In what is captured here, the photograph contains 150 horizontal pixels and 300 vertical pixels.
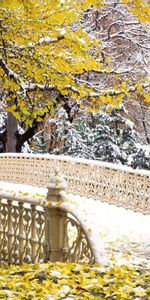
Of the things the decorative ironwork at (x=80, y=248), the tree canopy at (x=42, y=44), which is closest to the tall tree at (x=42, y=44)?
the tree canopy at (x=42, y=44)

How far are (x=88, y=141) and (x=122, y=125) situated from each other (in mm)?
1799

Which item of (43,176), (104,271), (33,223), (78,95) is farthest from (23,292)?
(43,176)

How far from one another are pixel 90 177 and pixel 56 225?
32.2ft

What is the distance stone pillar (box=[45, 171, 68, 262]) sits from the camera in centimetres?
665

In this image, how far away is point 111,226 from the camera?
12.8m

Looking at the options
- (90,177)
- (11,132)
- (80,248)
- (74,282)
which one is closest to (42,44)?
(80,248)

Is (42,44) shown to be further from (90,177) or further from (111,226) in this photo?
(90,177)

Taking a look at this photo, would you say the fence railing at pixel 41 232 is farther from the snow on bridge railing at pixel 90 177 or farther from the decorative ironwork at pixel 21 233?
the snow on bridge railing at pixel 90 177

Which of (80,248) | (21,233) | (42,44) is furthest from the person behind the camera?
(42,44)

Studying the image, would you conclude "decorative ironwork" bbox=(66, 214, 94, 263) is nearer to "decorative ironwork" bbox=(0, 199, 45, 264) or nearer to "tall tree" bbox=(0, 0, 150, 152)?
"decorative ironwork" bbox=(0, 199, 45, 264)

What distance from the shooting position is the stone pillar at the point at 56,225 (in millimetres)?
6652

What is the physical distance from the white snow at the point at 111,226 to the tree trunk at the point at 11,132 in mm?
7179

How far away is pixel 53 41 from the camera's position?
10414mm

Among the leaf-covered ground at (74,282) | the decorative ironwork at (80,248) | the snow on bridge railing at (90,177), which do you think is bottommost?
the leaf-covered ground at (74,282)
